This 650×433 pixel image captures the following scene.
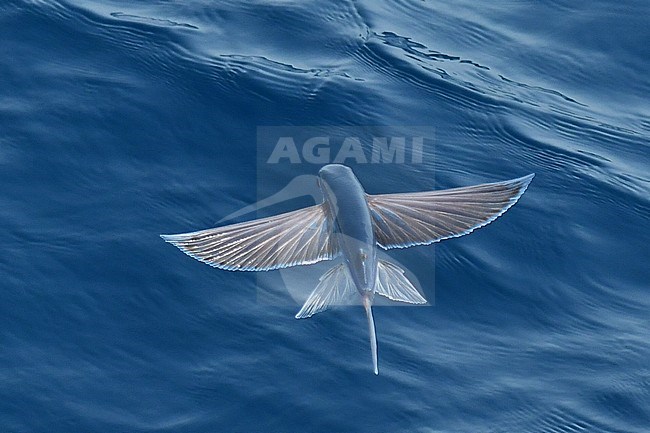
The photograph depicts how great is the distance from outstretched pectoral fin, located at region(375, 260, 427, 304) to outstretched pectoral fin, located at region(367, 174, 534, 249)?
0.20 meters

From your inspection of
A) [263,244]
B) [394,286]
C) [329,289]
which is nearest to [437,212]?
[394,286]

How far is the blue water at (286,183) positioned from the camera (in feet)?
19.8

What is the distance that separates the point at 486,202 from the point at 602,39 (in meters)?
4.23

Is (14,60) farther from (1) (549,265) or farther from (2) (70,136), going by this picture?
(1) (549,265)

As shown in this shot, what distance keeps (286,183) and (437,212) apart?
1.99 meters

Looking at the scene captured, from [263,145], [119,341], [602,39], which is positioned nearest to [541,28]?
[602,39]

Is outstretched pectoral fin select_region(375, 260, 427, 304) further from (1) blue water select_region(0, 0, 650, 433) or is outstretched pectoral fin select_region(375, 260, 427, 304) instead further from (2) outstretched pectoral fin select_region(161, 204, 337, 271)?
(1) blue water select_region(0, 0, 650, 433)

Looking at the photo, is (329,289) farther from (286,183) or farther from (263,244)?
(286,183)

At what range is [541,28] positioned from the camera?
9.41m

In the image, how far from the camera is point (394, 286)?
5.71 metres

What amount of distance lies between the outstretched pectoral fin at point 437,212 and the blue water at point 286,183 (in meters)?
1.02

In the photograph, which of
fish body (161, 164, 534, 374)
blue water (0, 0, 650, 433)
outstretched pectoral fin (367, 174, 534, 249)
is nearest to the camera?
fish body (161, 164, 534, 374)

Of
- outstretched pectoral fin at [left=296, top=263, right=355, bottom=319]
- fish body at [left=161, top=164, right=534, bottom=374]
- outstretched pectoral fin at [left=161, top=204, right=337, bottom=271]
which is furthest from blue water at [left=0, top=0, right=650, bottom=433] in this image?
outstretched pectoral fin at [left=161, top=204, right=337, bottom=271]

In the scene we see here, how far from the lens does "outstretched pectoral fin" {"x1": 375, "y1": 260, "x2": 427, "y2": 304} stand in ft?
18.5
